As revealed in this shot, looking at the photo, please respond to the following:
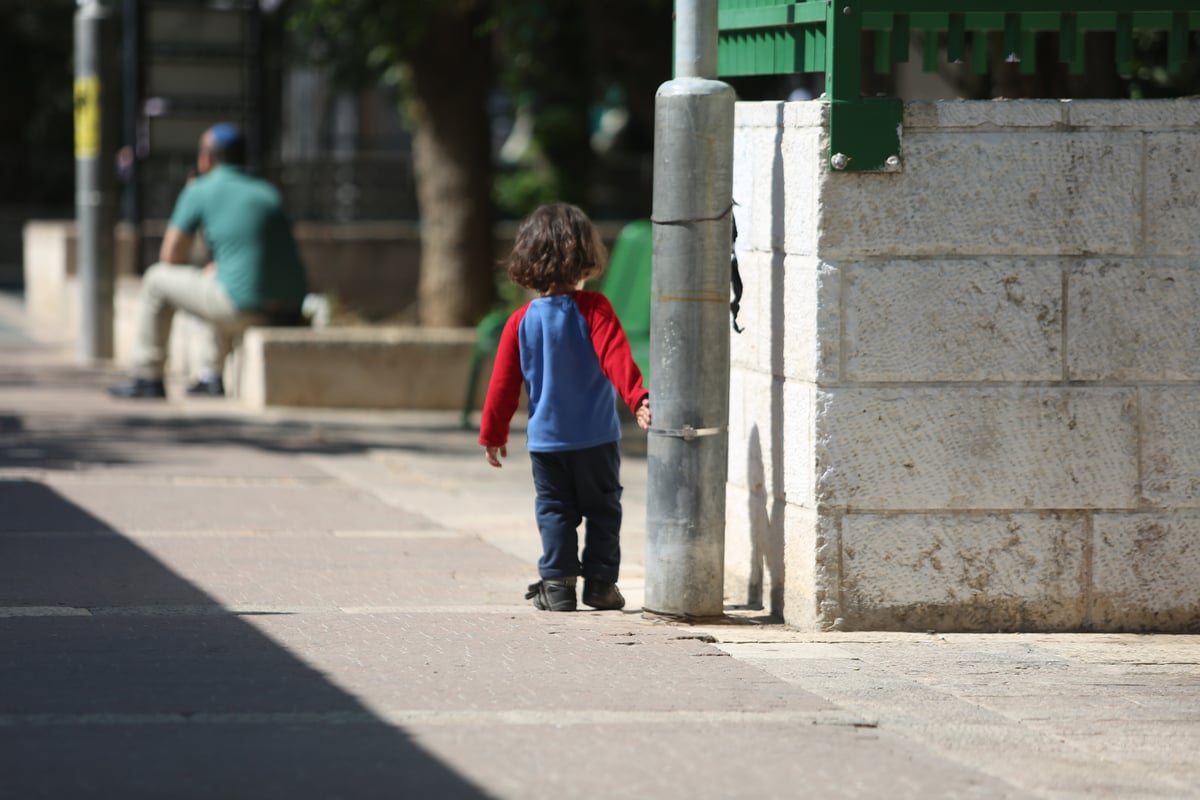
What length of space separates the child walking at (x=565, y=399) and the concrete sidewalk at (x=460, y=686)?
176mm

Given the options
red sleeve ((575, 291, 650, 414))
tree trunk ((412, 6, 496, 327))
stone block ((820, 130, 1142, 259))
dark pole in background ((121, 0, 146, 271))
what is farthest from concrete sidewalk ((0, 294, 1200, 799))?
dark pole in background ((121, 0, 146, 271))

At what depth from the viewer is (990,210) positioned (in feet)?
20.2

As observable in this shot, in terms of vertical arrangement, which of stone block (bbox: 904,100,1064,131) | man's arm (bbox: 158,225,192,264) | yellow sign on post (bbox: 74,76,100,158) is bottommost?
man's arm (bbox: 158,225,192,264)

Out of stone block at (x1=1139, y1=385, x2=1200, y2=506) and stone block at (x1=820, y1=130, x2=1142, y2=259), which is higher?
stone block at (x1=820, y1=130, x2=1142, y2=259)

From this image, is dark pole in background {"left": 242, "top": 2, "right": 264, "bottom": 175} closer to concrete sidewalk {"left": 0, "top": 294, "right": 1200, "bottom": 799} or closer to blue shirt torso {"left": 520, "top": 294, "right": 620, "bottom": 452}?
concrete sidewalk {"left": 0, "top": 294, "right": 1200, "bottom": 799}

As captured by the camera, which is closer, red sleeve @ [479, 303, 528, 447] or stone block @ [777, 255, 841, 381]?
stone block @ [777, 255, 841, 381]

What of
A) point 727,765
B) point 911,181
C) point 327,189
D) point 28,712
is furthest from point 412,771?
point 327,189

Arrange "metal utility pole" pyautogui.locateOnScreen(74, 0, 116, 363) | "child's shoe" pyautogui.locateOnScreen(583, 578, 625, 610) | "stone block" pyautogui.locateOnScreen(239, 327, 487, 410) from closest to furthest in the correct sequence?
"child's shoe" pyautogui.locateOnScreen(583, 578, 625, 610) < "stone block" pyautogui.locateOnScreen(239, 327, 487, 410) < "metal utility pole" pyautogui.locateOnScreen(74, 0, 116, 363)

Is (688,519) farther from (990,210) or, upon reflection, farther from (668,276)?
(990,210)

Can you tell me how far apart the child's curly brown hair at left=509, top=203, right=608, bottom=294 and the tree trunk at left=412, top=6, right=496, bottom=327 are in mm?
7984

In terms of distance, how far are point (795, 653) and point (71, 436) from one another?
240 inches

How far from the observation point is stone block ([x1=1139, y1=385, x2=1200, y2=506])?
6270 mm

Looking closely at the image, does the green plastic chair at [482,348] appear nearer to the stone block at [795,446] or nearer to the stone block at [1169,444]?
the stone block at [795,446]

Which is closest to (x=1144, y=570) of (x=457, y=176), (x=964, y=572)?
(x=964, y=572)
